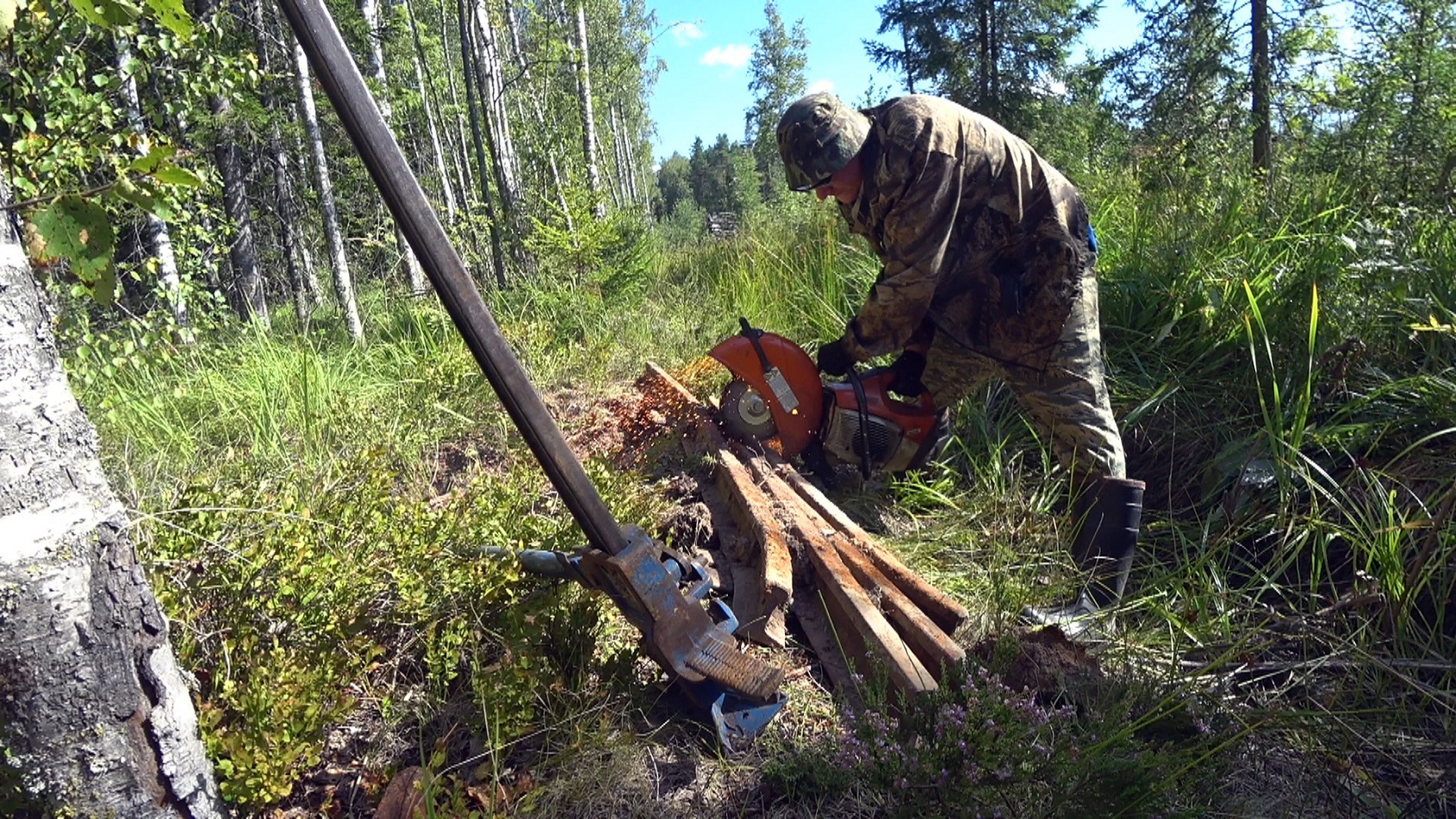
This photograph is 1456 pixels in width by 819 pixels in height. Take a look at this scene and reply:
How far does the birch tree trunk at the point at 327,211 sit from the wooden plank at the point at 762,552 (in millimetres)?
4590

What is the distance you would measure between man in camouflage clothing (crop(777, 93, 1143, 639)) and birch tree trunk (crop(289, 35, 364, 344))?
492 cm

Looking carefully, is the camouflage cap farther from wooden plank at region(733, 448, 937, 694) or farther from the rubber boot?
the rubber boot

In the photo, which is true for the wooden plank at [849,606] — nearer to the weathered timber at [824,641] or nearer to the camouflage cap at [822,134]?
the weathered timber at [824,641]

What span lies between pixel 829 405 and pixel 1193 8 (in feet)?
30.2

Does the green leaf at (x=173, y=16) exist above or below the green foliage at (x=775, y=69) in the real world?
below

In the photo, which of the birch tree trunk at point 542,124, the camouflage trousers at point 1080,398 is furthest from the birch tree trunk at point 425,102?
the camouflage trousers at point 1080,398

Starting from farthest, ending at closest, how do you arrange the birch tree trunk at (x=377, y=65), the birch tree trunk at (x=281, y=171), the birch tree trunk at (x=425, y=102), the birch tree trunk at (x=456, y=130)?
the birch tree trunk at (x=456, y=130) → the birch tree trunk at (x=425, y=102) → the birch tree trunk at (x=281, y=171) → the birch tree trunk at (x=377, y=65)

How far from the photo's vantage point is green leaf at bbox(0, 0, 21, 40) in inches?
45.6

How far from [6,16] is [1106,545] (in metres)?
3.49

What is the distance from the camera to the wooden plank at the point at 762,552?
8.28 feet

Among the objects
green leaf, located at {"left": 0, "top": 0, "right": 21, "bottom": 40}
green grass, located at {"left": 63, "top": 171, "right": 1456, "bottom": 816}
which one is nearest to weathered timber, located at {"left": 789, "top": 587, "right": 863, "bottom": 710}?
green grass, located at {"left": 63, "top": 171, "right": 1456, "bottom": 816}


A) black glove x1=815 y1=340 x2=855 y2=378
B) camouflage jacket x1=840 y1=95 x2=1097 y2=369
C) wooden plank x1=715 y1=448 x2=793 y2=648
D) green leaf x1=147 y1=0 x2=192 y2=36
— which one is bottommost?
wooden plank x1=715 y1=448 x2=793 y2=648

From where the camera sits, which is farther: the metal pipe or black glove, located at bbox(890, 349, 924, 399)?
black glove, located at bbox(890, 349, 924, 399)

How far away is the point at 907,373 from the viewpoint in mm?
4023
